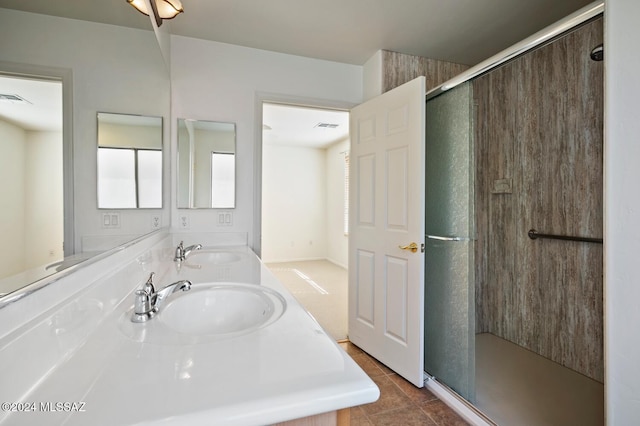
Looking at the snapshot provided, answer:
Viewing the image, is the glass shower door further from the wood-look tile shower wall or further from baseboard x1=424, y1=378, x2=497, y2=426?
the wood-look tile shower wall

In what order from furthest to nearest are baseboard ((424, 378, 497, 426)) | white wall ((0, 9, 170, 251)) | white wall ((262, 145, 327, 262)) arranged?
white wall ((262, 145, 327, 262)), baseboard ((424, 378, 497, 426)), white wall ((0, 9, 170, 251))

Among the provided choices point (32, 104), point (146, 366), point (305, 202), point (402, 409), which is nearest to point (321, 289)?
point (402, 409)

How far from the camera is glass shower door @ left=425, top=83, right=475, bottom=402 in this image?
1.86 m

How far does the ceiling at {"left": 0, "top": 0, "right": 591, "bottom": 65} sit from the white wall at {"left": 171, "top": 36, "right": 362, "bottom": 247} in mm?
91

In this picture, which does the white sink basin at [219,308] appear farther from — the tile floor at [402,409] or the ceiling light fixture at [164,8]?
the ceiling light fixture at [164,8]

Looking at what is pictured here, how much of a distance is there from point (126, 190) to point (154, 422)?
1.04 metres

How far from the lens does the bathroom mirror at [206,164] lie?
234 cm

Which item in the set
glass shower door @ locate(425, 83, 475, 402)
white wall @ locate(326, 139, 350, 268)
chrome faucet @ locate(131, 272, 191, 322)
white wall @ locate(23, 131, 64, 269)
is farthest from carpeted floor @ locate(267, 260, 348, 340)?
white wall @ locate(23, 131, 64, 269)

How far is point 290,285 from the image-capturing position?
4.66 meters

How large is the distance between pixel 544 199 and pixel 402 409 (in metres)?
1.87

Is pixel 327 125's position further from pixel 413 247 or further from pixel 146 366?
pixel 146 366

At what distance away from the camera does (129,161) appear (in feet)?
4.39

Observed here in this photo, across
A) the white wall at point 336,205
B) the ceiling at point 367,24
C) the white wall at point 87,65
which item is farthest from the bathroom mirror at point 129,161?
the white wall at point 336,205

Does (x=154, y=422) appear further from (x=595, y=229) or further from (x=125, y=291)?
(x=595, y=229)
